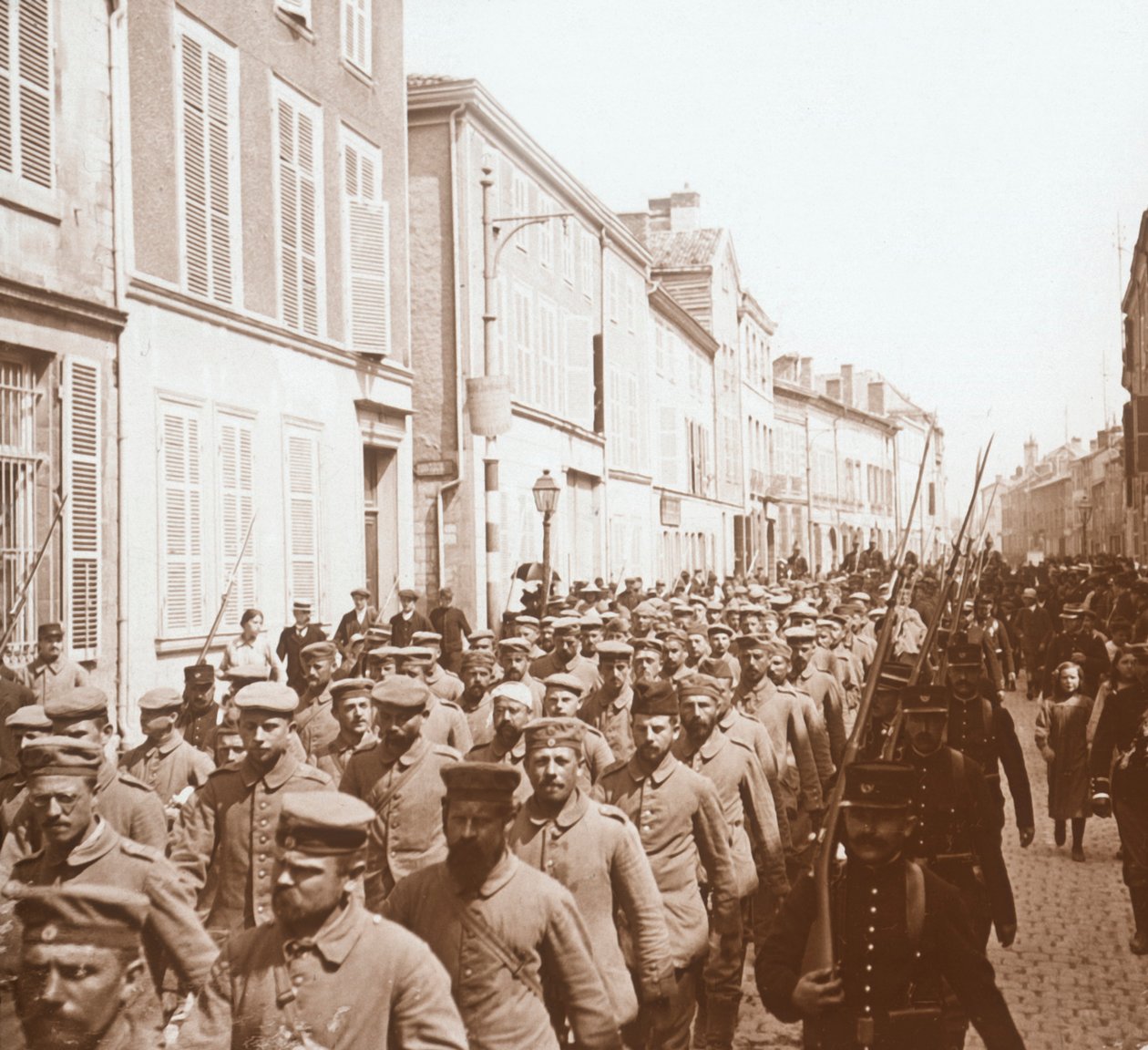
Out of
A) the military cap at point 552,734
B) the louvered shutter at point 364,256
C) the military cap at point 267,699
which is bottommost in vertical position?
the military cap at point 552,734

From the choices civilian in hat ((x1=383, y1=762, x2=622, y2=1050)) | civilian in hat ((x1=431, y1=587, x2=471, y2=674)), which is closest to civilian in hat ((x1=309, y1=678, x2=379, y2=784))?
civilian in hat ((x1=383, y1=762, x2=622, y2=1050))

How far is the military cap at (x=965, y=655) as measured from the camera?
963 cm

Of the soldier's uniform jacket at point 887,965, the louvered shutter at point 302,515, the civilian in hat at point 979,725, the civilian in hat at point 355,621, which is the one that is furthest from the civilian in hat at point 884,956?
the louvered shutter at point 302,515

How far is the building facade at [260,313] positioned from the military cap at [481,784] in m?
9.63

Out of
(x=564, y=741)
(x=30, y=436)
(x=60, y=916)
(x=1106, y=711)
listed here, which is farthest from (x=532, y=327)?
(x=60, y=916)

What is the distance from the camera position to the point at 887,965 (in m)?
4.71

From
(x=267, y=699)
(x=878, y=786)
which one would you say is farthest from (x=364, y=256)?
(x=878, y=786)

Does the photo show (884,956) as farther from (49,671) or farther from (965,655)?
(49,671)

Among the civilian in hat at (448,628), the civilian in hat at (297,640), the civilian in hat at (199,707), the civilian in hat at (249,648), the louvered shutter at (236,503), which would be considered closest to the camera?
the civilian in hat at (199,707)

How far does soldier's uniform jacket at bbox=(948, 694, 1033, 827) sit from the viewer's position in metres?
8.94

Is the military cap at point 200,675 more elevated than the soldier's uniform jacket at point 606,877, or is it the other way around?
the military cap at point 200,675

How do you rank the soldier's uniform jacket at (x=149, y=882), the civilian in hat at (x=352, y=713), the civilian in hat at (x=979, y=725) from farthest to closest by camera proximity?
1. the civilian in hat at (x=979, y=725)
2. the civilian in hat at (x=352, y=713)
3. the soldier's uniform jacket at (x=149, y=882)

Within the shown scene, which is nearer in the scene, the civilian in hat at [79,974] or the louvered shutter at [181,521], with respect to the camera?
the civilian in hat at [79,974]

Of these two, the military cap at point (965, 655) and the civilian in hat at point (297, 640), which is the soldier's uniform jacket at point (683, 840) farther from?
the civilian in hat at point (297, 640)
